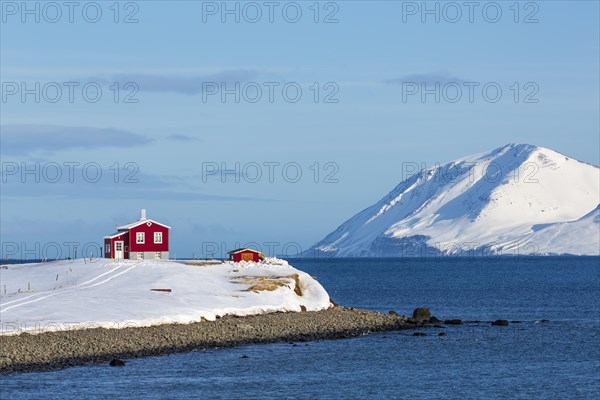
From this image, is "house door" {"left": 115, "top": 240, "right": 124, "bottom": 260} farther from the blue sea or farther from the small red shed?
the blue sea

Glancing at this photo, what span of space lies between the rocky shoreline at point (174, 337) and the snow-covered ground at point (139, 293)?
1.62 metres

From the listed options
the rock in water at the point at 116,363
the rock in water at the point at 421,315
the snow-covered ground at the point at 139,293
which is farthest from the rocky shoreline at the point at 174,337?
the rock in water at the point at 421,315

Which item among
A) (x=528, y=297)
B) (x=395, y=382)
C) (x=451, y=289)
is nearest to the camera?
(x=395, y=382)

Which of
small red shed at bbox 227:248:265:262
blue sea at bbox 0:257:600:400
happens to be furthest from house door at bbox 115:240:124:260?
blue sea at bbox 0:257:600:400

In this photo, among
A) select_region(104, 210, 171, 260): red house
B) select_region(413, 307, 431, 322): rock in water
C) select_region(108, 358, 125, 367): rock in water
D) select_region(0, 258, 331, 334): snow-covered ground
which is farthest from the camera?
select_region(104, 210, 171, 260): red house

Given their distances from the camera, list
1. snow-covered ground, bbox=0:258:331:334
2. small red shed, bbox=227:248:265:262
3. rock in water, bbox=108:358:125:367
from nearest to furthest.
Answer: rock in water, bbox=108:358:125:367
snow-covered ground, bbox=0:258:331:334
small red shed, bbox=227:248:265:262

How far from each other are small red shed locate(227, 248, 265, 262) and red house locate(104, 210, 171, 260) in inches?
310

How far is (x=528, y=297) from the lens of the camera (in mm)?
135250

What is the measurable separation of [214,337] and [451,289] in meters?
101

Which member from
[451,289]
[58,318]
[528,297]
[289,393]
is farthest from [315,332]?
[451,289]

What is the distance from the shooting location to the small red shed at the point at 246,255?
108062 mm

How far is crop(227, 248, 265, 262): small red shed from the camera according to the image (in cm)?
10806

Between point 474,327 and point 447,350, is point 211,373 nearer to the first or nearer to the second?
point 447,350

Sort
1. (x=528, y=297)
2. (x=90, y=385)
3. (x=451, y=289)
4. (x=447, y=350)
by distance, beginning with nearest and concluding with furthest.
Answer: (x=90, y=385) → (x=447, y=350) → (x=528, y=297) → (x=451, y=289)
